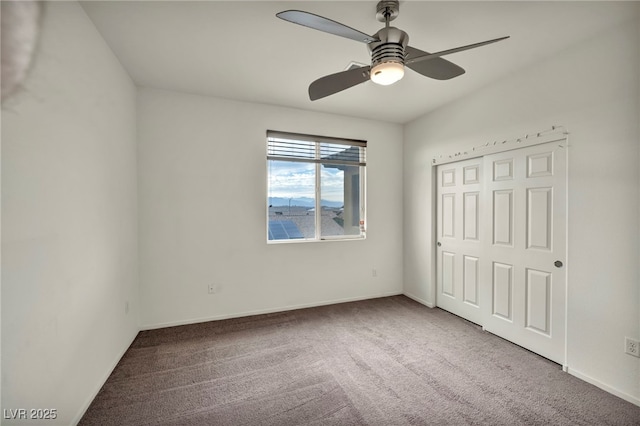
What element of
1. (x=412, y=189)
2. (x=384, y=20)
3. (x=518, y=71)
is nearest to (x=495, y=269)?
(x=412, y=189)

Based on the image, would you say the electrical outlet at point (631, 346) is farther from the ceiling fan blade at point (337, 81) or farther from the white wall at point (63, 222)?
the white wall at point (63, 222)

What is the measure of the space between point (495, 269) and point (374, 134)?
2.33 metres

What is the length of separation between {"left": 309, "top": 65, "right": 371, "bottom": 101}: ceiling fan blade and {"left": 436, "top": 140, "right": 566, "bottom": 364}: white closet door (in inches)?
71.2

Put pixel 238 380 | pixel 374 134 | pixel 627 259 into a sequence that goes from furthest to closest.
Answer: pixel 374 134 < pixel 238 380 < pixel 627 259

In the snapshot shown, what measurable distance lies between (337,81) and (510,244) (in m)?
2.31

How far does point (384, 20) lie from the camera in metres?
1.75

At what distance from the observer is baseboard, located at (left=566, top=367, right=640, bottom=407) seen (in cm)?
183

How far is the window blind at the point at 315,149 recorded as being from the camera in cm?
346

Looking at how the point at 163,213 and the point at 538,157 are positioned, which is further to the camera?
the point at 163,213

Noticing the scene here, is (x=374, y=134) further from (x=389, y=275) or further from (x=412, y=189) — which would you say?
(x=389, y=275)

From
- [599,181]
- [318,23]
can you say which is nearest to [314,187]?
[318,23]

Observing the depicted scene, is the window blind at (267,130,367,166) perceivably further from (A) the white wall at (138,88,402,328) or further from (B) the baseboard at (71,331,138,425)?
(B) the baseboard at (71,331,138,425)

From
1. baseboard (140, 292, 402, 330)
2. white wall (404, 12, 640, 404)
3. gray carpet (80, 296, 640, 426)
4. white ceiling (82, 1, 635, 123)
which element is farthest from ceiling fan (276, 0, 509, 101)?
baseboard (140, 292, 402, 330)

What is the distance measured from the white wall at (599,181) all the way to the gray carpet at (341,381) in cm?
30
